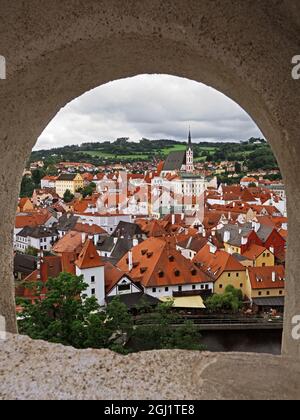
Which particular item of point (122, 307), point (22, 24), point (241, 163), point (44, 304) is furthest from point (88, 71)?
point (241, 163)

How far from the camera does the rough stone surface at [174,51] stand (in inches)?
75.0

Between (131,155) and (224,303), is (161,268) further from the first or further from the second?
(131,155)

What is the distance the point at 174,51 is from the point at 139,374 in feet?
4.26

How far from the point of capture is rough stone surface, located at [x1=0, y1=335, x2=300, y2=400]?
1.47 metres

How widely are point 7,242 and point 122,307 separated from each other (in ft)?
18.1

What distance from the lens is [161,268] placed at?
22391mm

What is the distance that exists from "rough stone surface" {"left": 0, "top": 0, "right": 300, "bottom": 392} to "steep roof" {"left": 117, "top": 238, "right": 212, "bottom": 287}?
19.2 m

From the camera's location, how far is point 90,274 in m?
17.3

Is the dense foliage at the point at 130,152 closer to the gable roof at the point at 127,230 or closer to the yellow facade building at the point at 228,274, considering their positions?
the gable roof at the point at 127,230

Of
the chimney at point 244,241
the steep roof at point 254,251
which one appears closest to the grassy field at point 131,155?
the chimney at point 244,241

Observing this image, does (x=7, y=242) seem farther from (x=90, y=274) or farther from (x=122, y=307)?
(x=90, y=274)

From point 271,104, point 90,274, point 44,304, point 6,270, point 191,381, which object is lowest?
point 90,274

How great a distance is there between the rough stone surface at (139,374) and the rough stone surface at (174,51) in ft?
0.35

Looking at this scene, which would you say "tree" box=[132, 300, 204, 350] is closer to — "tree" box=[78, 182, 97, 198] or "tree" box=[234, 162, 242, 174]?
"tree" box=[78, 182, 97, 198]
